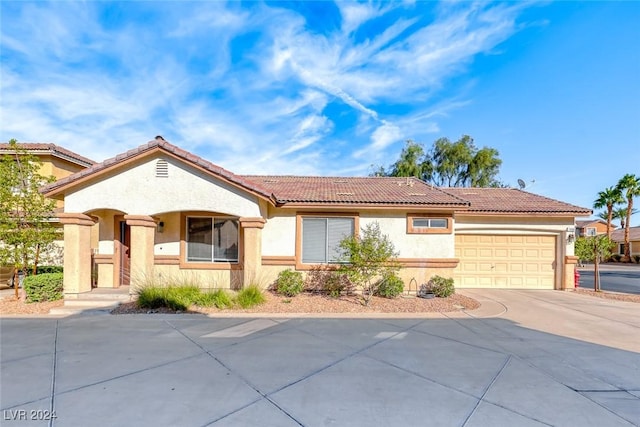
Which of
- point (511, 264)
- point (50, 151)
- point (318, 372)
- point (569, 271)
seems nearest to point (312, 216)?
point (318, 372)

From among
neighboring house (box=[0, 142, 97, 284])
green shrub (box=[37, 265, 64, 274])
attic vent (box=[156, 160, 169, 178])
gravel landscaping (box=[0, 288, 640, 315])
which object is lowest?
gravel landscaping (box=[0, 288, 640, 315])

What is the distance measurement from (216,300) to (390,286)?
554 centimetres

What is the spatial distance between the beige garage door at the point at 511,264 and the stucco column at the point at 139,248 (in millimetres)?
11925

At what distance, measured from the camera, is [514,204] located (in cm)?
1368

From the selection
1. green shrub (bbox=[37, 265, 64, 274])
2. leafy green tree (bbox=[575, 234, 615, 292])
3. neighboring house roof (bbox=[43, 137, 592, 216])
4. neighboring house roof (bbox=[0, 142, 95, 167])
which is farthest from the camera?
neighboring house roof (bbox=[0, 142, 95, 167])

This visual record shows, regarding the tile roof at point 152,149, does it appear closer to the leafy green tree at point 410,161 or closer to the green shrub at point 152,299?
the green shrub at point 152,299

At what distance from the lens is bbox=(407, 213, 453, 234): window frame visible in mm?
11297

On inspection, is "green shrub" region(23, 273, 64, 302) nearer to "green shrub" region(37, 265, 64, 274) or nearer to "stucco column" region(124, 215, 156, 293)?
"green shrub" region(37, 265, 64, 274)

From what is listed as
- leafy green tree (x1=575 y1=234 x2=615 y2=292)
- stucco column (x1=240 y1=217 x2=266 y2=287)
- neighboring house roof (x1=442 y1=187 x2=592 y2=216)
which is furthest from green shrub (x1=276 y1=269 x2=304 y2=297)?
leafy green tree (x1=575 y1=234 x2=615 y2=292)

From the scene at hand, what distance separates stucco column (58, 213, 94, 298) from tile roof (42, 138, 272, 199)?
1.04m

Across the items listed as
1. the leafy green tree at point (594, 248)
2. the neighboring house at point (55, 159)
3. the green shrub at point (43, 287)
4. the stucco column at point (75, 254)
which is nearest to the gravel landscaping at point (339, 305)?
the stucco column at point (75, 254)

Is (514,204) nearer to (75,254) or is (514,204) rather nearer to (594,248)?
(594,248)

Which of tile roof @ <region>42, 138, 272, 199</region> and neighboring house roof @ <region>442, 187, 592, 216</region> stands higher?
tile roof @ <region>42, 138, 272, 199</region>

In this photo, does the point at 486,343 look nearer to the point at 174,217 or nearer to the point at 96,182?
the point at 174,217
